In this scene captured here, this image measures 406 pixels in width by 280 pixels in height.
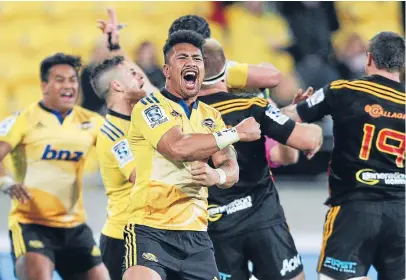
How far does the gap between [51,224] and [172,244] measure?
2066 millimetres

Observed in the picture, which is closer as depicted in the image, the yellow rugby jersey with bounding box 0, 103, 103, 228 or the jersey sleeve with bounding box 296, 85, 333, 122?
the jersey sleeve with bounding box 296, 85, 333, 122

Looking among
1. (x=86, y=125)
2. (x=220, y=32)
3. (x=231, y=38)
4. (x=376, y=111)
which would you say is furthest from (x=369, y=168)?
(x=220, y=32)

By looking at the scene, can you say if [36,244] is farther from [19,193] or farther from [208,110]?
[208,110]

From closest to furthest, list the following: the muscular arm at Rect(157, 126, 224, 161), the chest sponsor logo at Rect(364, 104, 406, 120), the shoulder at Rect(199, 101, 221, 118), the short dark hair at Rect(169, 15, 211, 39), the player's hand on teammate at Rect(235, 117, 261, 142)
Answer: the muscular arm at Rect(157, 126, 224, 161) → the player's hand on teammate at Rect(235, 117, 261, 142) → the shoulder at Rect(199, 101, 221, 118) → the chest sponsor logo at Rect(364, 104, 406, 120) → the short dark hair at Rect(169, 15, 211, 39)

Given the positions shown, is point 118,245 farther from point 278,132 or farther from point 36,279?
point 278,132

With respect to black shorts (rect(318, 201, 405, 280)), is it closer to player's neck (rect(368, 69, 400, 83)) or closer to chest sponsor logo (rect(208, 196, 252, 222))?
chest sponsor logo (rect(208, 196, 252, 222))

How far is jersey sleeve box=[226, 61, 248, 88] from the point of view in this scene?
6676mm

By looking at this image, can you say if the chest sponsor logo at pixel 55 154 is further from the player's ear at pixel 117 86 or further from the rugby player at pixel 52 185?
the player's ear at pixel 117 86

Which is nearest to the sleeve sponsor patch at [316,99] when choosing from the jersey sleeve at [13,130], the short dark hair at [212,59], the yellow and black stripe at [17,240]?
the short dark hair at [212,59]

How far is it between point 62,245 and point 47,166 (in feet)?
2.03

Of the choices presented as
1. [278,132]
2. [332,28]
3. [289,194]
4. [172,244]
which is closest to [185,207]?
[172,244]

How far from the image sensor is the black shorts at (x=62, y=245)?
719cm

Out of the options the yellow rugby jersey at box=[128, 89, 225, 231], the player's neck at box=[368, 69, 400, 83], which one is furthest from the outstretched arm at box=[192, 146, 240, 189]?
the player's neck at box=[368, 69, 400, 83]

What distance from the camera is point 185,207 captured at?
5559 mm
